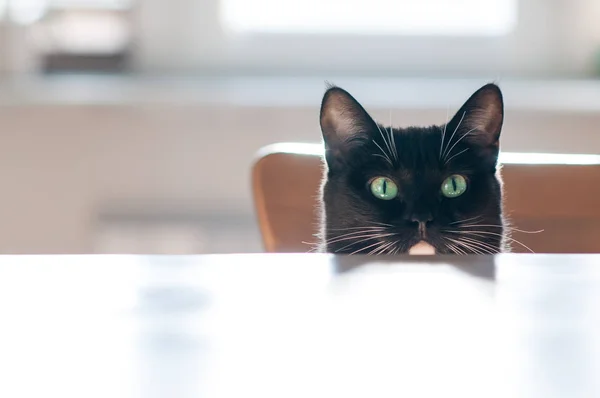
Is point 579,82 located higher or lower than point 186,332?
higher

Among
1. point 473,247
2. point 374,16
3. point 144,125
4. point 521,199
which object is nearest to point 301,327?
point 473,247

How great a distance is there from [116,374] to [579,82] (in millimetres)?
1771

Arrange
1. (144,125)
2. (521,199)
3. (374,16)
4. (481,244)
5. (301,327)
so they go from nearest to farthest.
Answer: (301,327), (481,244), (521,199), (144,125), (374,16)

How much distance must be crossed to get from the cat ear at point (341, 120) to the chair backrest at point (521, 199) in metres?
0.05

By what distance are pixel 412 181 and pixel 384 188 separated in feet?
0.13

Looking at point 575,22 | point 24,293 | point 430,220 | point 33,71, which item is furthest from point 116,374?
point 575,22

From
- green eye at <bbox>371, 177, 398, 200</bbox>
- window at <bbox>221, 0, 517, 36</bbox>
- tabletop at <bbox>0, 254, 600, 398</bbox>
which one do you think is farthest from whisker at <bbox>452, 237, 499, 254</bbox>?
window at <bbox>221, 0, 517, 36</bbox>

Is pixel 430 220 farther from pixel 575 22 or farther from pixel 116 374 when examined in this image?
pixel 575 22

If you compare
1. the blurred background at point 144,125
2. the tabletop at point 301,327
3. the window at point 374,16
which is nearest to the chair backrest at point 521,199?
the tabletop at point 301,327

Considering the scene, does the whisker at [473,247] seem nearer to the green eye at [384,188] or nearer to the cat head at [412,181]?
the cat head at [412,181]

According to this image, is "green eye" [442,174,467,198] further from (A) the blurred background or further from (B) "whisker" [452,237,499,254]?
(A) the blurred background

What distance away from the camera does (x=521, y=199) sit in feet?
3.33

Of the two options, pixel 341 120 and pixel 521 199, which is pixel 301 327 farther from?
pixel 521 199

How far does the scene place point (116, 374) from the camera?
31 cm
